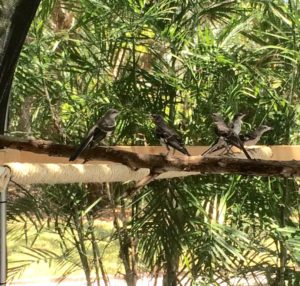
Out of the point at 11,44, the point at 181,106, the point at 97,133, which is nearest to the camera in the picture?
the point at 11,44

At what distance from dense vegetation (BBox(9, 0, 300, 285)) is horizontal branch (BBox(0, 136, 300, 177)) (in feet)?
1.41

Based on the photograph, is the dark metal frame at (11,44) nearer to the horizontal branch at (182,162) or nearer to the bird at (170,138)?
the horizontal branch at (182,162)

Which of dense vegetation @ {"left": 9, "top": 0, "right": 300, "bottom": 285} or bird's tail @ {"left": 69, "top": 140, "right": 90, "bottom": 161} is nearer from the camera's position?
bird's tail @ {"left": 69, "top": 140, "right": 90, "bottom": 161}

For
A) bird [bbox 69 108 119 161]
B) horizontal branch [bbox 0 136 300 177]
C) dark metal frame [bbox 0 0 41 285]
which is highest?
dark metal frame [bbox 0 0 41 285]

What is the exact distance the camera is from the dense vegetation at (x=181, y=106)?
4.80 ft

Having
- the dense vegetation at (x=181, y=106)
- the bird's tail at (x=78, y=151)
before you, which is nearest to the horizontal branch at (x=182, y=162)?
the bird's tail at (x=78, y=151)

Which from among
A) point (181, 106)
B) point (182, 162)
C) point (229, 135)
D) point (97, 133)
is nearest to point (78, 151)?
point (97, 133)

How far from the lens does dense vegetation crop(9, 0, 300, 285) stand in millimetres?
1463

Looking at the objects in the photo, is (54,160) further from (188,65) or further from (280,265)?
(280,265)

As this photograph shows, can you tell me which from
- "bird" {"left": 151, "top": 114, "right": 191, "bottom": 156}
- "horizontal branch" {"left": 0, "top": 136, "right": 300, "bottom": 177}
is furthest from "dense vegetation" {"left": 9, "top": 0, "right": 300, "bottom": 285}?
"horizontal branch" {"left": 0, "top": 136, "right": 300, "bottom": 177}

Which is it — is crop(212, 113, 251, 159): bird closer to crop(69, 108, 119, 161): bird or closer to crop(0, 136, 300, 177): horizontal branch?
crop(0, 136, 300, 177): horizontal branch

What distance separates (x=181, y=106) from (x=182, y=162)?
678 millimetres

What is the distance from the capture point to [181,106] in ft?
5.43

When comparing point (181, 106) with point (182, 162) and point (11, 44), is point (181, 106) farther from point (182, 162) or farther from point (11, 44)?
point (11, 44)
